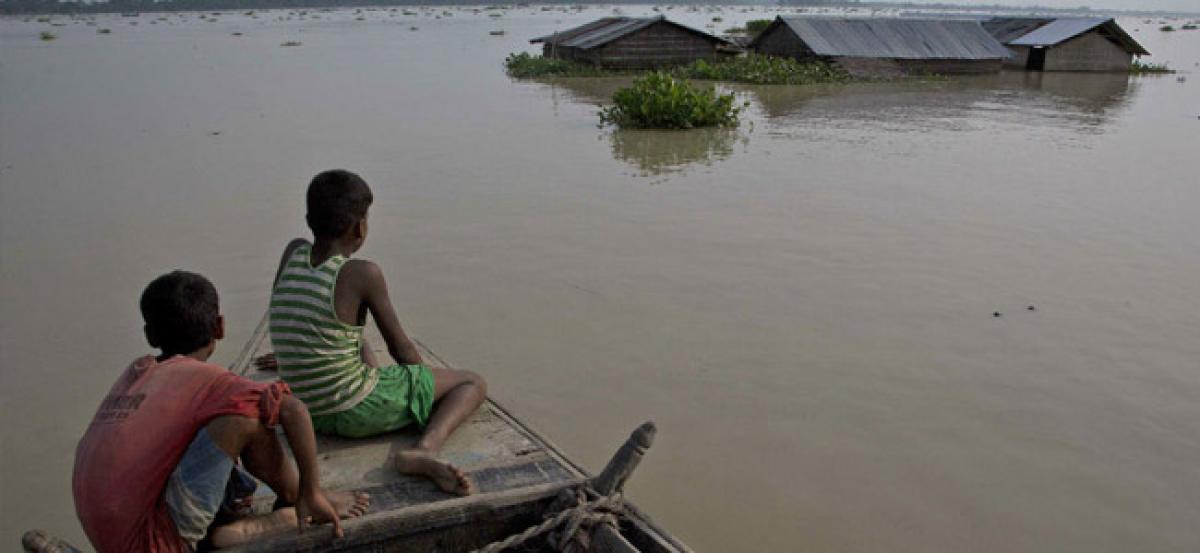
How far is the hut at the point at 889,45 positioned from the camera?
2041cm

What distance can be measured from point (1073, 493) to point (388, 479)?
9.41 ft

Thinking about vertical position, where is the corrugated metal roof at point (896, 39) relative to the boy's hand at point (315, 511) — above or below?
above

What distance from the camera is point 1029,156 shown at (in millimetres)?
10695

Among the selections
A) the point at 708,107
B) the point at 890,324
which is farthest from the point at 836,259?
the point at 708,107

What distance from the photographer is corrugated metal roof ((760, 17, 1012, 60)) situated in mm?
20625

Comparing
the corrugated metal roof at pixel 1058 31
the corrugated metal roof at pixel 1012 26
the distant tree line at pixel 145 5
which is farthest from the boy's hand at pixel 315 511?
the distant tree line at pixel 145 5

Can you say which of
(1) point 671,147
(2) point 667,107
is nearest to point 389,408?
(1) point 671,147

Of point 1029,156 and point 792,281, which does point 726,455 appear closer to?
point 792,281

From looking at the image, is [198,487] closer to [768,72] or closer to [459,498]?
[459,498]

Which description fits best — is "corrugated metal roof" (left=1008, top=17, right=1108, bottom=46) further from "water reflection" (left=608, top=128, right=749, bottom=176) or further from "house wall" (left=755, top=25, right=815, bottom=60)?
"water reflection" (left=608, top=128, right=749, bottom=176)

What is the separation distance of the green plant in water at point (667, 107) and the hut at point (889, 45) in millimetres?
8578

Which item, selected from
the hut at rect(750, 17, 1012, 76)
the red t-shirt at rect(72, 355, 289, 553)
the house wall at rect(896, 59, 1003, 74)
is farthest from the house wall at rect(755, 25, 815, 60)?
the red t-shirt at rect(72, 355, 289, 553)

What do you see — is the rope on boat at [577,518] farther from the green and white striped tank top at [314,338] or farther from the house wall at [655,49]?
the house wall at [655,49]

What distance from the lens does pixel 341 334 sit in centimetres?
273
